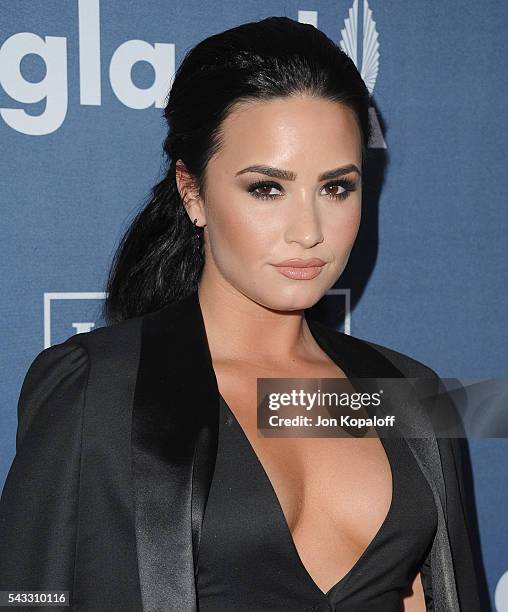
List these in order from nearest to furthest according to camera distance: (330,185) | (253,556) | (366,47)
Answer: (253,556), (330,185), (366,47)

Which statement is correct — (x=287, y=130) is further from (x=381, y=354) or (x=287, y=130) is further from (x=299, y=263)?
(x=381, y=354)

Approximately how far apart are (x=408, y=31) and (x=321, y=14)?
0.22m

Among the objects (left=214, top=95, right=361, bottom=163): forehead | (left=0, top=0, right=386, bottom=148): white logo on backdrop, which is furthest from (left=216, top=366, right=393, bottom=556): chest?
(left=0, top=0, right=386, bottom=148): white logo on backdrop

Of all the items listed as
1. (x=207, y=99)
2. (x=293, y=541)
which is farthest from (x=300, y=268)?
(x=293, y=541)

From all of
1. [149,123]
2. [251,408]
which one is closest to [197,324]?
[251,408]

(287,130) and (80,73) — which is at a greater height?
(80,73)

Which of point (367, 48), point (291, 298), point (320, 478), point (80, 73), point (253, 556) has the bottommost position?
point (253, 556)

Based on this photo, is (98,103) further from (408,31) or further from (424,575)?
(424,575)

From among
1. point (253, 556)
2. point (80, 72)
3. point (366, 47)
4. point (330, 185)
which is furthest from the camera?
point (366, 47)

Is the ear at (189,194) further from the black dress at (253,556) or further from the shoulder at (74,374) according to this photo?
the black dress at (253,556)

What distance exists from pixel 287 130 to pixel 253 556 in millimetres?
681

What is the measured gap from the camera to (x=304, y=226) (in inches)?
54.6

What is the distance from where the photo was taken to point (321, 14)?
1.92 metres

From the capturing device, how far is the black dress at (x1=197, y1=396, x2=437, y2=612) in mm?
1330
